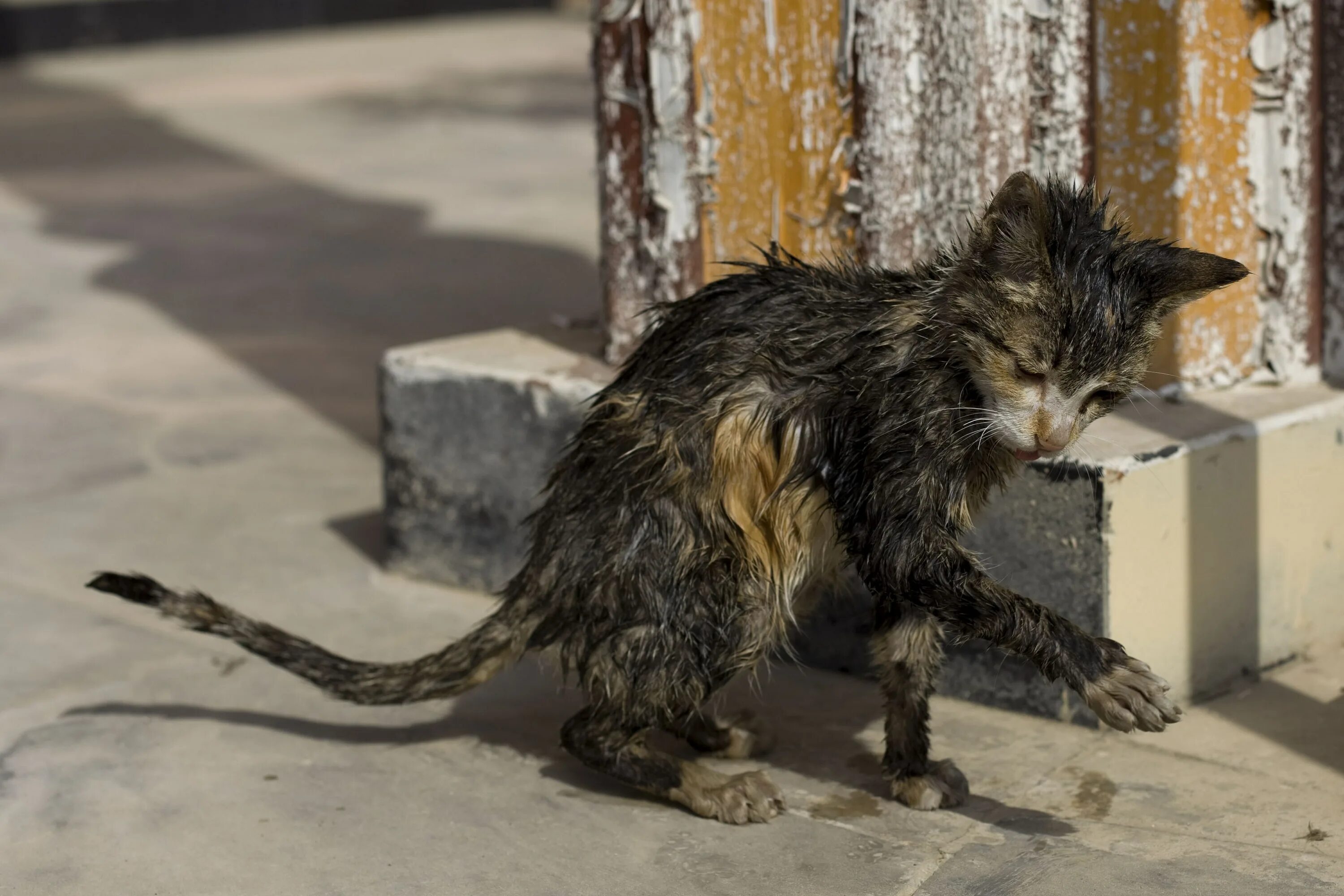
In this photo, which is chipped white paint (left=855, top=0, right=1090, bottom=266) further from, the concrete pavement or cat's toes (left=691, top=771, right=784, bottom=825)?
cat's toes (left=691, top=771, right=784, bottom=825)

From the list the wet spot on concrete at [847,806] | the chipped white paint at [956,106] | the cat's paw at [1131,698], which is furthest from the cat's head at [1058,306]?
the chipped white paint at [956,106]

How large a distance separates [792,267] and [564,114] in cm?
1071

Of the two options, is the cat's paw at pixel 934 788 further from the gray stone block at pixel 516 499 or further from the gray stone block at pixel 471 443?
the gray stone block at pixel 471 443

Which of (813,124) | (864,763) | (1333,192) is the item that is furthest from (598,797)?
(1333,192)

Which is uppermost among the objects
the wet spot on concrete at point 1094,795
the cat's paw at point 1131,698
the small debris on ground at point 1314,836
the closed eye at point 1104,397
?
the closed eye at point 1104,397

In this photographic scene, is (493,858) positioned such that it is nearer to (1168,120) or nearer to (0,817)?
(0,817)

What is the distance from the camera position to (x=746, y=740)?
13.1 ft

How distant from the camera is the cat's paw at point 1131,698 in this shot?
3.06m

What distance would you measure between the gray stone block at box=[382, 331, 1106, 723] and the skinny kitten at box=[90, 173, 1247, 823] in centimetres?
54

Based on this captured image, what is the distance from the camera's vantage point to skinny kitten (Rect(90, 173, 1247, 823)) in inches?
123

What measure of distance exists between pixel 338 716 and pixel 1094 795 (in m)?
1.85

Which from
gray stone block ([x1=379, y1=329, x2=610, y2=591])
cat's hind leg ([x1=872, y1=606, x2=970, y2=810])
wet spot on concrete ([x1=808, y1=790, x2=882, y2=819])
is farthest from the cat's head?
gray stone block ([x1=379, y1=329, x2=610, y2=591])

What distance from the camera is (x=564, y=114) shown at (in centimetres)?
1414

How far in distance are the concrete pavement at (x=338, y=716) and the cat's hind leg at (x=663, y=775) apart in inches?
1.9
